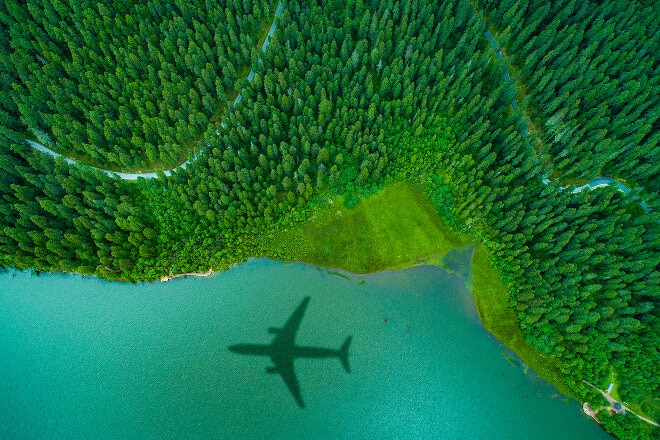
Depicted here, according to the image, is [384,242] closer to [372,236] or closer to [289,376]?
[372,236]

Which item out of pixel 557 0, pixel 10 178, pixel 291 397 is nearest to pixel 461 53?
pixel 557 0

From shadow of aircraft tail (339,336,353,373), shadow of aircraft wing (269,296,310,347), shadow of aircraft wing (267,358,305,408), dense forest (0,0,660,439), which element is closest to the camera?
shadow of aircraft wing (267,358,305,408)

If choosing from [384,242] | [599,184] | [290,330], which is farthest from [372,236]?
[599,184]

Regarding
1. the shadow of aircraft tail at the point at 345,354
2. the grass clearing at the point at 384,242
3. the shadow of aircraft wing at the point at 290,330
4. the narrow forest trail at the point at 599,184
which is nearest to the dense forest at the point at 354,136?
the narrow forest trail at the point at 599,184

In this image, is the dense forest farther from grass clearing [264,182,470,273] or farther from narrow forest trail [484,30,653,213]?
grass clearing [264,182,470,273]

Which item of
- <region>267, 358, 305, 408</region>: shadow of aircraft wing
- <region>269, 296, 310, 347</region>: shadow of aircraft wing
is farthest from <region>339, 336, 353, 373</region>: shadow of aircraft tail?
<region>269, 296, 310, 347</region>: shadow of aircraft wing

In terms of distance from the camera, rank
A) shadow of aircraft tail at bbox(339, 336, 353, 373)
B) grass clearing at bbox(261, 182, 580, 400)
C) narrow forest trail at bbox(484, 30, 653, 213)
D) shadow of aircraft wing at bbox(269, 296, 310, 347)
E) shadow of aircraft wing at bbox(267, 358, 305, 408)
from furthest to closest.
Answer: narrow forest trail at bbox(484, 30, 653, 213), grass clearing at bbox(261, 182, 580, 400), shadow of aircraft wing at bbox(269, 296, 310, 347), shadow of aircraft tail at bbox(339, 336, 353, 373), shadow of aircraft wing at bbox(267, 358, 305, 408)

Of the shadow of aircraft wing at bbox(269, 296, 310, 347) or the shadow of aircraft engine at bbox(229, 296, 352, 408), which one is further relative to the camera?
the shadow of aircraft wing at bbox(269, 296, 310, 347)

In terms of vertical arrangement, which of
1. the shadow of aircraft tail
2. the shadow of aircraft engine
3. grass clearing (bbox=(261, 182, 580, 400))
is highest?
grass clearing (bbox=(261, 182, 580, 400))
